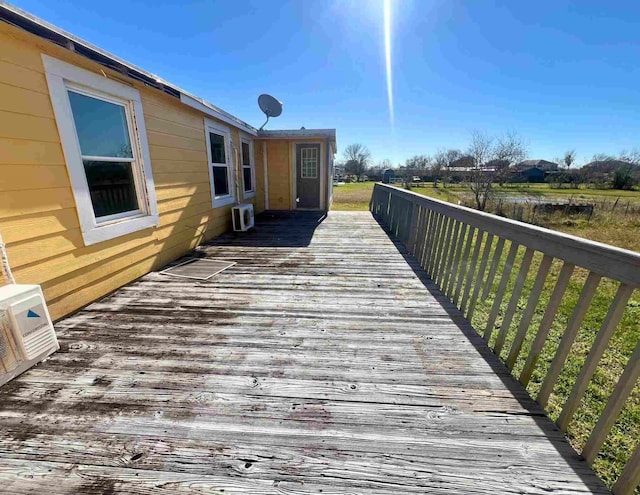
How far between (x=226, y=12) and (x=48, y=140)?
5.48 meters

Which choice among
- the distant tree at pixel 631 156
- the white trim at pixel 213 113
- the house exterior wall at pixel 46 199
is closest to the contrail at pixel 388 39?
the white trim at pixel 213 113

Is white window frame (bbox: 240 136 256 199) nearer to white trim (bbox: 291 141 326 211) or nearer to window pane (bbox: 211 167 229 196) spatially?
window pane (bbox: 211 167 229 196)

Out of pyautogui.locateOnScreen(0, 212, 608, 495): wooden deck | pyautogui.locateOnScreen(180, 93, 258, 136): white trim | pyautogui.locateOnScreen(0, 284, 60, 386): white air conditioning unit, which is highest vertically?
pyautogui.locateOnScreen(180, 93, 258, 136): white trim

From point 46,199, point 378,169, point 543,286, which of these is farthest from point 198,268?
point 378,169

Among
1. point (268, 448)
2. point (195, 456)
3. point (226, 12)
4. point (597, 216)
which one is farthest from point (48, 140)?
point (597, 216)

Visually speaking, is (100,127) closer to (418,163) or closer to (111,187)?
(111,187)

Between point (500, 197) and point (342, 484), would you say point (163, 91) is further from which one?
point (500, 197)

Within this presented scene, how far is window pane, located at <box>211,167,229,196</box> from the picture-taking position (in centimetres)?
490

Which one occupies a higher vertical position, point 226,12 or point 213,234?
point 226,12

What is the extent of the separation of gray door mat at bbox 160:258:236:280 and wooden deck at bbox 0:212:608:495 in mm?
694

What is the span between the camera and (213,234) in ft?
16.1

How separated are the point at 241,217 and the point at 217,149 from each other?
1356mm

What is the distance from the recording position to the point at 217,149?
4957 millimetres

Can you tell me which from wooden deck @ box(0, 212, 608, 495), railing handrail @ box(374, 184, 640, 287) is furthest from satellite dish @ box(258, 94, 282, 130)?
railing handrail @ box(374, 184, 640, 287)
